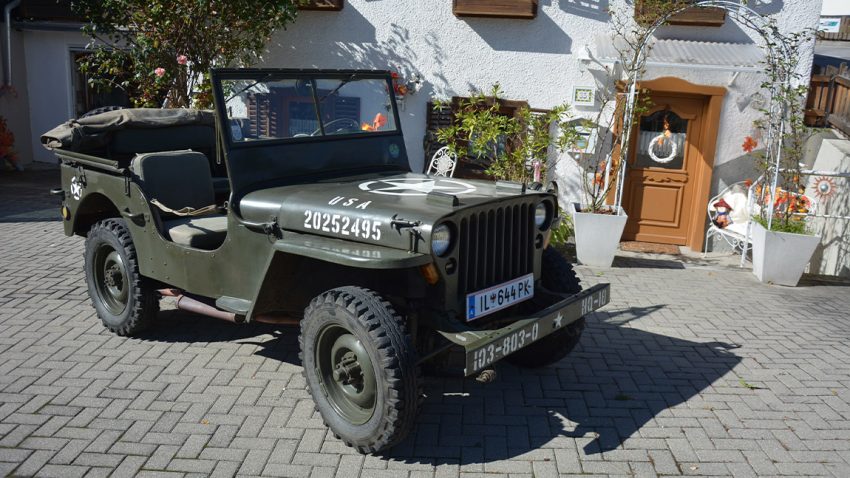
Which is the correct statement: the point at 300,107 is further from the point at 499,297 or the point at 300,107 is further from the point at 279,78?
the point at 499,297

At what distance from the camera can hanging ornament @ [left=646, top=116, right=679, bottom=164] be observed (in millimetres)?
9031

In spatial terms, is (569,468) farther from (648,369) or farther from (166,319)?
(166,319)

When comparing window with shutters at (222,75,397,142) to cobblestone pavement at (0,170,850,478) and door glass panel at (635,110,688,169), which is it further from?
door glass panel at (635,110,688,169)

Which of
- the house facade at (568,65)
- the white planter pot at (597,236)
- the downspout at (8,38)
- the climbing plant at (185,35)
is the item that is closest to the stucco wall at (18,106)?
the downspout at (8,38)

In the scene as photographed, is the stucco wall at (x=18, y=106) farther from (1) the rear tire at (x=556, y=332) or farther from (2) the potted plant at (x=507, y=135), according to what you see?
(1) the rear tire at (x=556, y=332)

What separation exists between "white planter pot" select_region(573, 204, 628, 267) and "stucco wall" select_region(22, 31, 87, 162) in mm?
9215

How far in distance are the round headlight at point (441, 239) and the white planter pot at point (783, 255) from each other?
16.0ft

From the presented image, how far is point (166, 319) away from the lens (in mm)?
5867

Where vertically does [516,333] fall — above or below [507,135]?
below

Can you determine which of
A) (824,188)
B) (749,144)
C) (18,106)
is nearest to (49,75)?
(18,106)

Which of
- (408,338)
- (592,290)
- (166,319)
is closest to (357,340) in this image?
(408,338)

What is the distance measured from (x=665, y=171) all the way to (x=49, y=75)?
33.4ft

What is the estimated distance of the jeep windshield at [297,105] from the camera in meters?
4.61

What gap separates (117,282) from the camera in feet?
18.1
